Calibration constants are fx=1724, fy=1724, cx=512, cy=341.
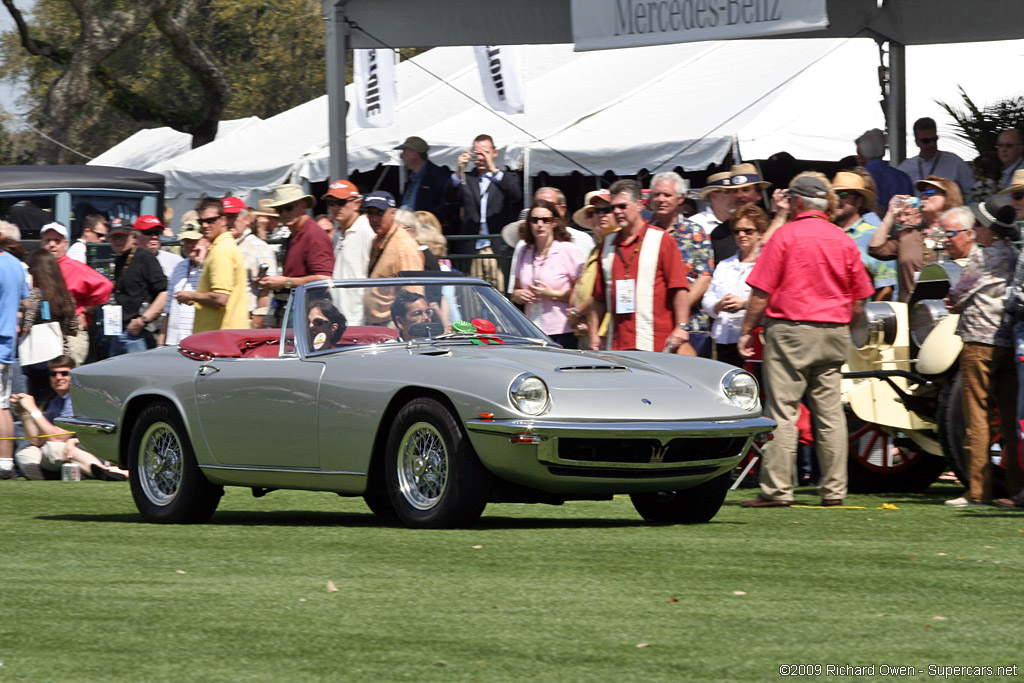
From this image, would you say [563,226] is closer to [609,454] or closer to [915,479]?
[915,479]

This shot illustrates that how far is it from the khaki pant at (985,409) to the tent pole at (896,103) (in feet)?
21.0

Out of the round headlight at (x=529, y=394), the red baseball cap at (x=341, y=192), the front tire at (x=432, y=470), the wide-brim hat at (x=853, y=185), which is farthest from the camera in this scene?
the red baseball cap at (x=341, y=192)

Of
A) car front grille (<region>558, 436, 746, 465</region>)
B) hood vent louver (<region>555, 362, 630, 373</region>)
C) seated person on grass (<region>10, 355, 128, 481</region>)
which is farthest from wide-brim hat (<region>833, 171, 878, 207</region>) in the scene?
seated person on grass (<region>10, 355, 128, 481</region>)

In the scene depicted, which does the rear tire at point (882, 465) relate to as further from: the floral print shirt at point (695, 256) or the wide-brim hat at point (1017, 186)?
the wide-brim hat at point (1017, 186)

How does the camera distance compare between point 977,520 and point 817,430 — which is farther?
point 817,430

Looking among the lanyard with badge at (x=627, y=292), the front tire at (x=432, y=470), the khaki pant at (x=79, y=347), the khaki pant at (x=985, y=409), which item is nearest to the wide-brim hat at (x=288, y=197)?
the lanyard with badge at (x=627, y=292)

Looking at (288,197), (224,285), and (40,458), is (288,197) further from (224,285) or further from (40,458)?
(40,458)

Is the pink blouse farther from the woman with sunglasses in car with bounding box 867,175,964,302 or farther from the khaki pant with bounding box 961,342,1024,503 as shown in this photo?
the khaki pant with bounding box 961,342,1024,503

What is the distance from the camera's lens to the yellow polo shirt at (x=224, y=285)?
40.6 ft

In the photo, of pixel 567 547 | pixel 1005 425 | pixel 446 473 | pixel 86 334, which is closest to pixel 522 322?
pixel 446 473

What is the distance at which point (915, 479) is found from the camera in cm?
1103

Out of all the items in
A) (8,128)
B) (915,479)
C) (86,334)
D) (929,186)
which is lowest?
(915,479)

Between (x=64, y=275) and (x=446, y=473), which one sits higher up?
(x=64, y=275)

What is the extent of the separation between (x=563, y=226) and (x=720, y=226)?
1.25m
